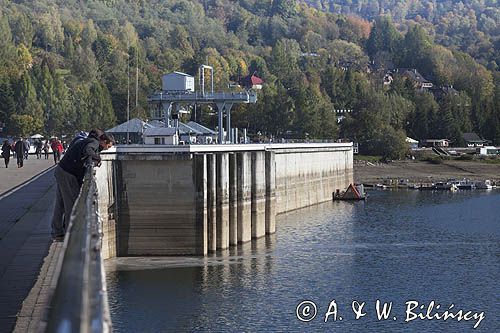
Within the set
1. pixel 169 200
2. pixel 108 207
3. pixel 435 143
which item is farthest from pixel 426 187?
pixel 108 207

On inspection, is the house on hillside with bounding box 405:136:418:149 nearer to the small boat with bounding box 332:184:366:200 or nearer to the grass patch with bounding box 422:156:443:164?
the grass patch with bounding box 422:156:443:164

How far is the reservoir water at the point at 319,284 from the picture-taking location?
107 ft

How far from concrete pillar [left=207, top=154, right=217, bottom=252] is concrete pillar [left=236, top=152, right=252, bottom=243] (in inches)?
184

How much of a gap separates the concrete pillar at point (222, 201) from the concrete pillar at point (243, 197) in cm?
269

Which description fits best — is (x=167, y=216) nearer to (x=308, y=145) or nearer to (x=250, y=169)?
(x=250, y=169)

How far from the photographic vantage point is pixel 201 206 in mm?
45125

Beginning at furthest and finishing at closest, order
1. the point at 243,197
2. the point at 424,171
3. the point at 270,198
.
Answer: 1. the point at 424,171
2. the point at 270,198
3. the point at 243,197

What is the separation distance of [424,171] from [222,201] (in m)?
86.7

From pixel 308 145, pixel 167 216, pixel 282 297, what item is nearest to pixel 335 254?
pixel 167 216

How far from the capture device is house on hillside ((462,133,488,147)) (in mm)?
162525

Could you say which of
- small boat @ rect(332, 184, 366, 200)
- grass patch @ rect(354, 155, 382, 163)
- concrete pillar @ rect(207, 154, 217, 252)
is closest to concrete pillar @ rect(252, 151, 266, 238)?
concrete pillar @ rect(207, 154, 217, 252)

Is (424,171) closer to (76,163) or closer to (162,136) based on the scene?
(162,136)

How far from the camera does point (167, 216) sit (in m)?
44.6

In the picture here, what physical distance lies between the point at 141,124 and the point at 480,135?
99919 mm
